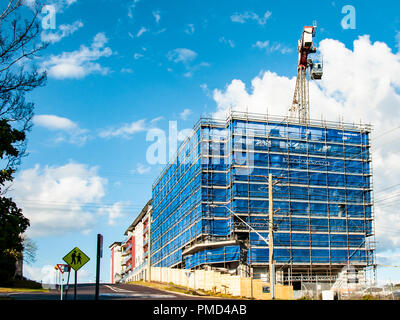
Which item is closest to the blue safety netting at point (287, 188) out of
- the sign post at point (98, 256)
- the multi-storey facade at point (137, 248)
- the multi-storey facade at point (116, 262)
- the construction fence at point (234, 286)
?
the construction fence at point (234, 286)

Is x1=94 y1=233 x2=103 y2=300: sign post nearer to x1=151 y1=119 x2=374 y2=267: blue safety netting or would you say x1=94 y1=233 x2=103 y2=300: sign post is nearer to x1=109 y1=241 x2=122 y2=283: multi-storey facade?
x1=151 y1=119 x2=374 y2=267: blue safety netting

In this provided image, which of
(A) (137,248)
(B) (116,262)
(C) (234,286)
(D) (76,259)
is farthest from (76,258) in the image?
(B) (116,262)

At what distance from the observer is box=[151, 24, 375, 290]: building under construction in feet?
234

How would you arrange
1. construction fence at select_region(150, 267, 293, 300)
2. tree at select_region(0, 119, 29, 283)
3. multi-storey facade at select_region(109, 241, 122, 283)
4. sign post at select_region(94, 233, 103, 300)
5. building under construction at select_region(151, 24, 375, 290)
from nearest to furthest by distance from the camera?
sign post at select_region(94, 233, 103, 300), tree at select_region(0, 119, 29, 283), construction fence at select_region(150, 267, 293, 300), building under construction at select_region(151, 24, 375, 290), multi-storey facade at select_region(109, 241, 122, 283)

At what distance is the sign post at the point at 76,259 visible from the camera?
23.3m

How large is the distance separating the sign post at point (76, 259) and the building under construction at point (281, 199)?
154ft

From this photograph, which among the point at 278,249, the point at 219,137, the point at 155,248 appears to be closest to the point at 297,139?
the point at 219,137

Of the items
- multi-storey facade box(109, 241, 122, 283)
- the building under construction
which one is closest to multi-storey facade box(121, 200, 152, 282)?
multi-storey facade box(109, 241, 122, 283)

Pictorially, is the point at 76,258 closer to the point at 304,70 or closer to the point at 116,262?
the point at 304,70

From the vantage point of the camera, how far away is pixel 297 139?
76.4m

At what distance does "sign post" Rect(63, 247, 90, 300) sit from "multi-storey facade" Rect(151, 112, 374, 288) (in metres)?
46.9
